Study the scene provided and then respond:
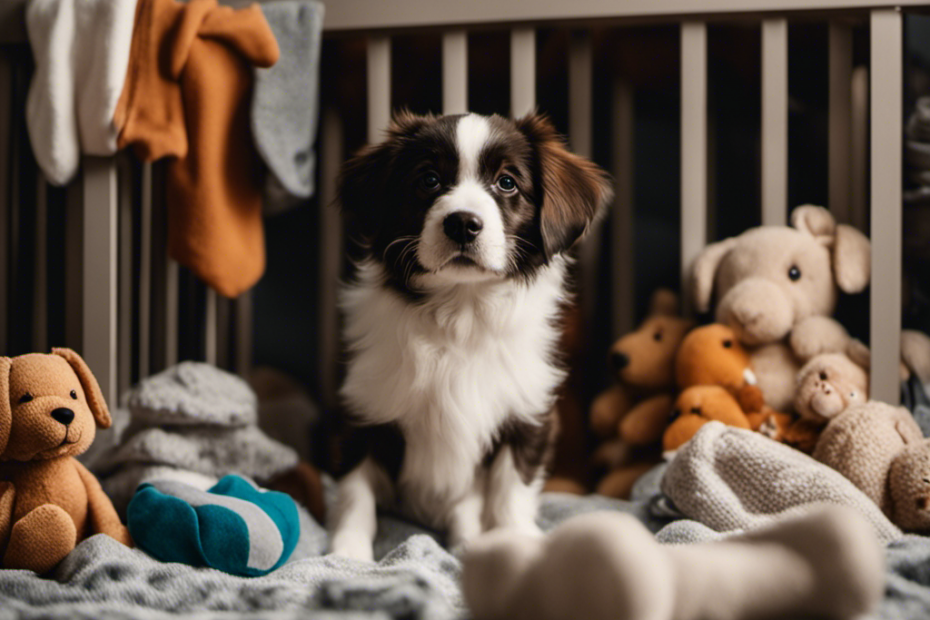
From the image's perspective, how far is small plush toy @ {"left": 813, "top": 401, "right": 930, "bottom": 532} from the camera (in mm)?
1225

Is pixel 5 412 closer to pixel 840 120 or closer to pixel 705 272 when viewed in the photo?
pixel 705 272

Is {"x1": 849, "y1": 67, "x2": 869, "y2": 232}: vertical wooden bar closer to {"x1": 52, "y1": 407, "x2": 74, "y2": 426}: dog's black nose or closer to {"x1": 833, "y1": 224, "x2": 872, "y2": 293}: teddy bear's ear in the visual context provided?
{"x1": 833, "y1": 224, "x2": 872, "y2": 293}: teddy bear's ear

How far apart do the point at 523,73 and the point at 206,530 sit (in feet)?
3.87

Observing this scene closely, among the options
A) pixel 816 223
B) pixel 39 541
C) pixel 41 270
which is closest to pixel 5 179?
pixel 41 270

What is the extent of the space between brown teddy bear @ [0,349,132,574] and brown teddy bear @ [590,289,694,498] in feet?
3.59

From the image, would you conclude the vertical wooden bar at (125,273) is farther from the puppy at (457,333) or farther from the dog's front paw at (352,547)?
the dog's front paw at (352,547)

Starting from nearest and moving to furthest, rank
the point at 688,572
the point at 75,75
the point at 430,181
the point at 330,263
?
the point at 688,572
the point at 430,181
the point at 75,75
the point at 330,263

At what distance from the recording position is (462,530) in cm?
135

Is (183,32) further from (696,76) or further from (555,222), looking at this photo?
(696,76)

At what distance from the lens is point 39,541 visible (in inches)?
42.0

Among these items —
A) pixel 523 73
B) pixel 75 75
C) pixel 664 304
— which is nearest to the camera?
pixel 75 75

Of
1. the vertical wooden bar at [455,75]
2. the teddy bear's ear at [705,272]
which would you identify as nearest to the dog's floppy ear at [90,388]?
the vertical wooden bar at [455,75]

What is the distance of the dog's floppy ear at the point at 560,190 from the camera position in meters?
1.35

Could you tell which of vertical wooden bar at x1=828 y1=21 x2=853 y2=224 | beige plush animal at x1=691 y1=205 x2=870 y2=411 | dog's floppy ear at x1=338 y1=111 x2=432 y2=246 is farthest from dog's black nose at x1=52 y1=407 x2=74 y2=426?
vertical wooden bar at x1=828 y1=21 x2=853 y2=224
